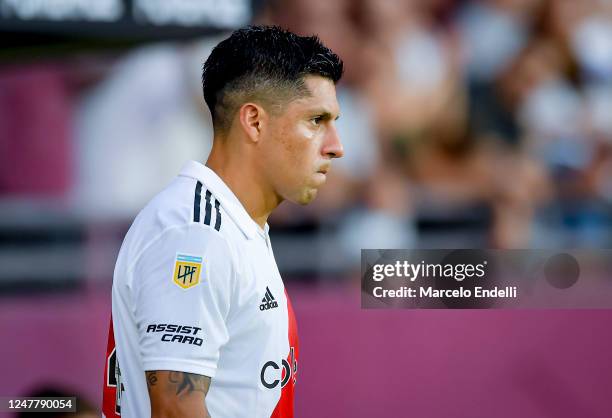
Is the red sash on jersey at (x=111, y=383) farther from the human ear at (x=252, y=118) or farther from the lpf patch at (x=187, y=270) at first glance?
the human ear at (x=252, y=118)

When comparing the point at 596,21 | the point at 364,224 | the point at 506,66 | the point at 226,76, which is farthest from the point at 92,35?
the point at 596,21

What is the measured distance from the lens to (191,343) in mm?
1756

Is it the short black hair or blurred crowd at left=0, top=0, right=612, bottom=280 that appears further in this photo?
blurred crowd at left=0, top=0, right=612, bottom=280

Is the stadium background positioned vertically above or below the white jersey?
above

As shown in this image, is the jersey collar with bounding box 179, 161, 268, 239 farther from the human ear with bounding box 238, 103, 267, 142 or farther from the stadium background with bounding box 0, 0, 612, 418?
the stadium background with bounding box 0, 0, 612, 418

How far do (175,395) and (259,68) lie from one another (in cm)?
68

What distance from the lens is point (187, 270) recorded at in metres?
1.77

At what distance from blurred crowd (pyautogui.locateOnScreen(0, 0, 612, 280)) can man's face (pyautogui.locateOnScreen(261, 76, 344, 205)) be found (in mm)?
2814

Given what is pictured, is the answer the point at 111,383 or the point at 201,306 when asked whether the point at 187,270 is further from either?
the point at 111,383

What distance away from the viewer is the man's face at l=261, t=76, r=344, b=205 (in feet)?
6.66

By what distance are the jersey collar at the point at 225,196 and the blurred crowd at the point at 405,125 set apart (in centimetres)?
281
